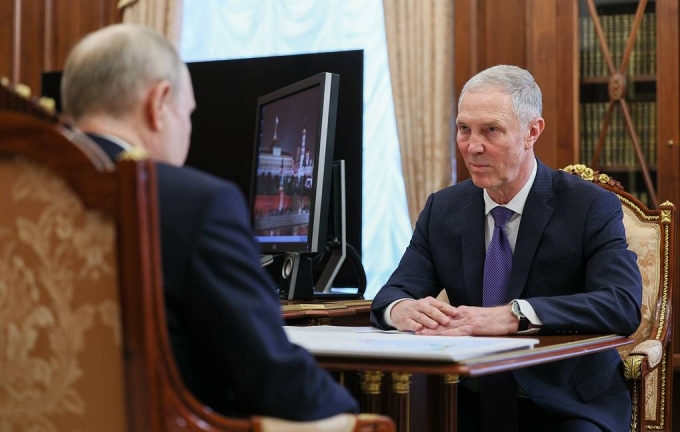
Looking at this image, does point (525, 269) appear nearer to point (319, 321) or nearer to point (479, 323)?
point (479, 323)

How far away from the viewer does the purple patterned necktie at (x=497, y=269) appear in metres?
2.62

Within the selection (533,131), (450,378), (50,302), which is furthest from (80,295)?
(533,131)

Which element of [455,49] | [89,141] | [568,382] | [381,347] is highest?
[455,49]

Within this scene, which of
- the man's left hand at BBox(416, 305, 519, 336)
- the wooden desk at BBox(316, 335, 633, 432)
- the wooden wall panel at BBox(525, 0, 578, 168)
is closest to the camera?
the wooden desk at BBox(316, 335, 633, 432)

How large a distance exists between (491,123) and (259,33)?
3.17 m

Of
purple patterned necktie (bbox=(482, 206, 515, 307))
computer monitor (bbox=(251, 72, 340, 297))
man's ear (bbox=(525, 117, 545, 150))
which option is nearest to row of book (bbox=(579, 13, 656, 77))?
computer monitor (bbox=(251, 72, 340, 297))

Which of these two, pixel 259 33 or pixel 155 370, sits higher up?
→ pixel 259 33

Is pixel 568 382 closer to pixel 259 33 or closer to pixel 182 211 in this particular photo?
pixel 182 211

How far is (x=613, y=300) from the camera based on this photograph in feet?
7.88

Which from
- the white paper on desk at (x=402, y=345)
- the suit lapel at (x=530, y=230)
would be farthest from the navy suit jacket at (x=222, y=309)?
the suit lapel at (x=530, y=230)

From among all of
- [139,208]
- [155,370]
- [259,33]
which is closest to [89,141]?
[139,208]

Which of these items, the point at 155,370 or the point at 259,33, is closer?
the point at 155,370

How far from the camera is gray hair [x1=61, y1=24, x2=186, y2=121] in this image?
144 centimetres

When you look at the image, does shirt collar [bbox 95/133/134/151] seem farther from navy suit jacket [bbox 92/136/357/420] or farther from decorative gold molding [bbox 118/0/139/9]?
decorative gold molding [bbox 118/0/139/9]
